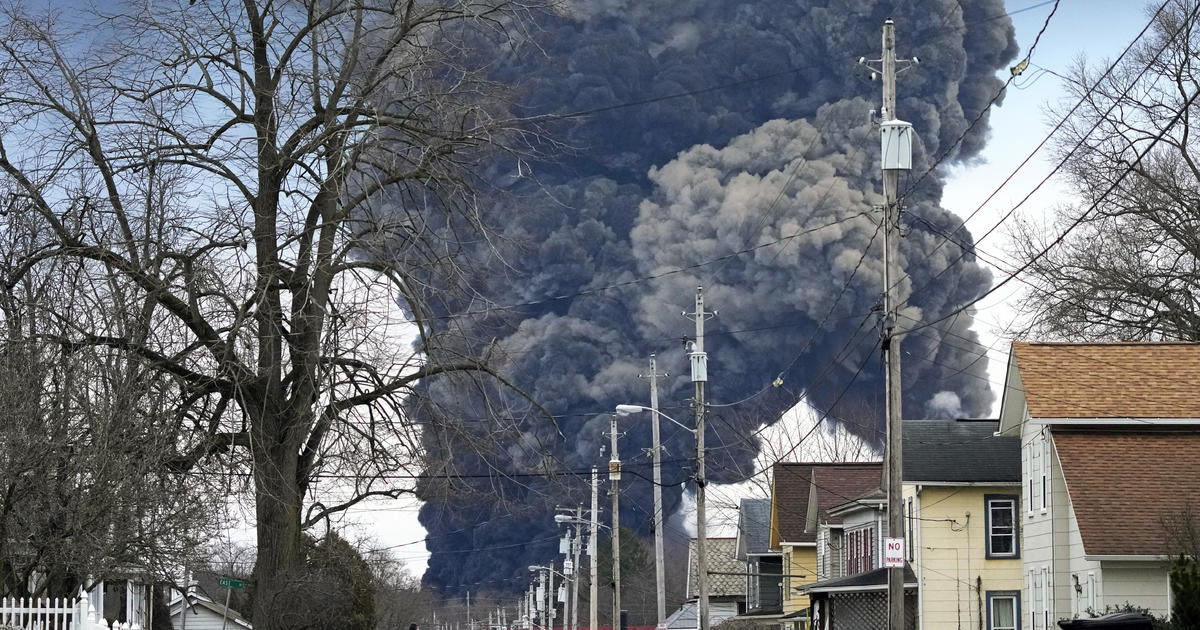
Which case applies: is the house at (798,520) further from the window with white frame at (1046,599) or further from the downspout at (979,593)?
the window with white frame at (1046,599)

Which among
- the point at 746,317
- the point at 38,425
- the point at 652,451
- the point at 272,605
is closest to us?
the point at 38,425

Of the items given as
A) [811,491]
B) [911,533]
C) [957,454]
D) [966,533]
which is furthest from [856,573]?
[957,454]

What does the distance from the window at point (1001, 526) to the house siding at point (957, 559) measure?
14 centimetres

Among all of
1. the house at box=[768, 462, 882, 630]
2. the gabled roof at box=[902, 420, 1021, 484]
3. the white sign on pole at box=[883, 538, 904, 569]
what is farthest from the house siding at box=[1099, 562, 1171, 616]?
the house at box=[768, 462, 882, 630]

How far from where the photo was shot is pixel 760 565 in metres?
70.9

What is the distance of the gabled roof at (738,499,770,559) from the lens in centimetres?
7056

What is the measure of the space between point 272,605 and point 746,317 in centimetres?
15684

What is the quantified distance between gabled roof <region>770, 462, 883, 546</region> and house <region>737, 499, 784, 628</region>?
4.28m

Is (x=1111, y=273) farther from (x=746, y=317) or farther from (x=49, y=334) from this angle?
(x=746, y=317)

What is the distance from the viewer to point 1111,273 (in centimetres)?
4681

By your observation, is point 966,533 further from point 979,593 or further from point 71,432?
point 71,432

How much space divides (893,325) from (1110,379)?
36.8 feet

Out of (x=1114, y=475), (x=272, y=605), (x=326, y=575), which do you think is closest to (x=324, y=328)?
(x=272, y=605)

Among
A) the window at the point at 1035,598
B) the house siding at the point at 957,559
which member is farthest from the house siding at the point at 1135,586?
the house siding at the point at 957,559
